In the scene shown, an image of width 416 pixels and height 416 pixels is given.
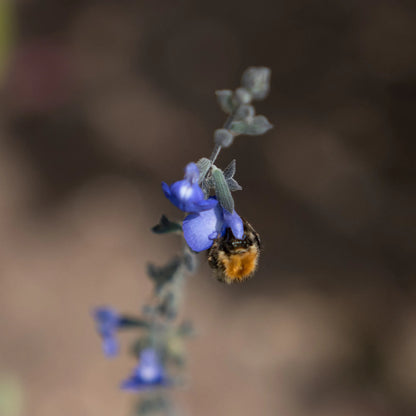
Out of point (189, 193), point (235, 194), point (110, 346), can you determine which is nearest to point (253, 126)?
point (189, 193)

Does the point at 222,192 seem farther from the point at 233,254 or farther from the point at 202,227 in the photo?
the point at 233,254

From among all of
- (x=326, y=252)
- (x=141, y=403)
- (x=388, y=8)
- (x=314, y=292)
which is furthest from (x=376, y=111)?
(x=141, y=403)

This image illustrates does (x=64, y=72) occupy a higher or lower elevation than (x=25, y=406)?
higher

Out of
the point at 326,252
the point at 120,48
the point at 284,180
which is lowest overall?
the point at 326,252

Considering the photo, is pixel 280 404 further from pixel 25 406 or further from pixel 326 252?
pixel 25 406

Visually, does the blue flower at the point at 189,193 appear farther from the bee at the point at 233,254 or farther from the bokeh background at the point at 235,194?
the bokeh background at the point at 235,194
